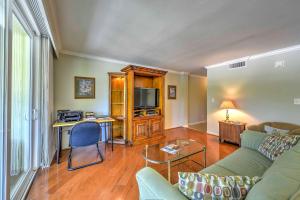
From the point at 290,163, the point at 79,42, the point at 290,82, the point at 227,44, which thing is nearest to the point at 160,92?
the point at 227,44

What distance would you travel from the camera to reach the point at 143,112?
3.89 meters

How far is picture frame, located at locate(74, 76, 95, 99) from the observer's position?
11.2 feet

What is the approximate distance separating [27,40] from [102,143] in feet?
8.79

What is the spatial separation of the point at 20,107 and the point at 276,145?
3523 millimetres

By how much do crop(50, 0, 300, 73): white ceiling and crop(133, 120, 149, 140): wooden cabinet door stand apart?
1836 millimetres

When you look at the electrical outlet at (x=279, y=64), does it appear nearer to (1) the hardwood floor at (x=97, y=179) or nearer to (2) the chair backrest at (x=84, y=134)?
(1) the hardwood floor at (x=97, y=179)

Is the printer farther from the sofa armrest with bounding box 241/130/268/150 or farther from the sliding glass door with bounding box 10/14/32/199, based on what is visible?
the sofa armrest with bounding box 241/130/268/150

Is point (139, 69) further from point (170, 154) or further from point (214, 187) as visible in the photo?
point (214, 187)

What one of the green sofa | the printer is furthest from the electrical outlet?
the printer

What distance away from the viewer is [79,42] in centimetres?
283

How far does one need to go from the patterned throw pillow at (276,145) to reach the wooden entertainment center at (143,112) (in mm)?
2496

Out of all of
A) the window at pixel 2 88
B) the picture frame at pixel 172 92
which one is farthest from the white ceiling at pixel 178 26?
the picture frame at pixel 172 92

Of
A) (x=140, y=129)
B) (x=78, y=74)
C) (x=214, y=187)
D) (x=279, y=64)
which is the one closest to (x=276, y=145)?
(x=214, y=187)

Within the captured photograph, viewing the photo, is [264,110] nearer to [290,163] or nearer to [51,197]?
[290,163]
